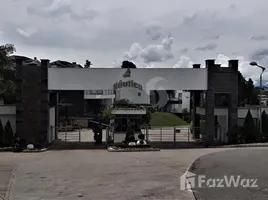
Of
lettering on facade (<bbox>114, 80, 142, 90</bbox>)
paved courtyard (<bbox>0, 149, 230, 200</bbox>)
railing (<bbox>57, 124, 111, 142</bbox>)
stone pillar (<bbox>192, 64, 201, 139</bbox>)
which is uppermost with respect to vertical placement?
lettering on facade (<bbox>114, 80, 142, 90</bbox>)

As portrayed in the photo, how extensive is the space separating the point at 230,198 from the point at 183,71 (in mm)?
25646

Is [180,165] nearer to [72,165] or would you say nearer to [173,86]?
[72,165]

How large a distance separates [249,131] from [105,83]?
1217 centimetres

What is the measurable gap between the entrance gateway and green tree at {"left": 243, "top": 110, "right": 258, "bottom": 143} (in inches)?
102

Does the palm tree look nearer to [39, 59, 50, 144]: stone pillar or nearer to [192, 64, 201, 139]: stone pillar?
[39, 59, 50, 144]: stone pillar

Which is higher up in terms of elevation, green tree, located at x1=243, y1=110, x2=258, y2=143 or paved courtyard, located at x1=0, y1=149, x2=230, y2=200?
green tree, located at x1=243, y1=110, x2=258, y2=143

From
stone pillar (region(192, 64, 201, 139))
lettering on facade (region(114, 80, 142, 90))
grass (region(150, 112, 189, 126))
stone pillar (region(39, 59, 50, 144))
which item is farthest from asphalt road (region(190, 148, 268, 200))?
grass (region(150, 112, 189, 126))

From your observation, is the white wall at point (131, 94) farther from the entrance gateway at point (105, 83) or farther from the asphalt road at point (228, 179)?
the asphalt road at point (228, 179)

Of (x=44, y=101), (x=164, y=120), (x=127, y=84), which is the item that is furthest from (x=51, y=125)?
(x=164, y=120)

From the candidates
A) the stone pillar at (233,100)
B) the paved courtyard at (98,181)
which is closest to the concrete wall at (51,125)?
the stone pillar at (233,100)

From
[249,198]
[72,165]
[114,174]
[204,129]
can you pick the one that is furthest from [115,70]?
[249,198]

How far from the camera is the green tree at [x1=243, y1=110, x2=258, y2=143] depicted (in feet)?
124

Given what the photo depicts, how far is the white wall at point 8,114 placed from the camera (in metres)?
36.8

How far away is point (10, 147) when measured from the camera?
1389 inches
